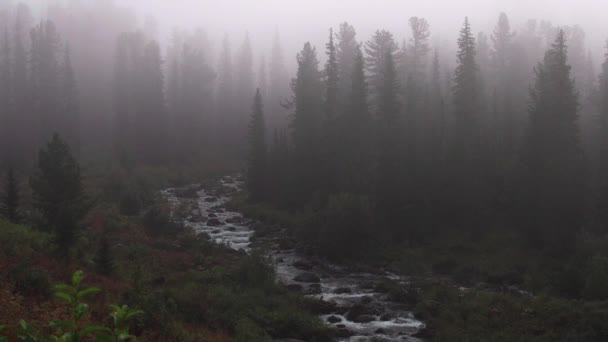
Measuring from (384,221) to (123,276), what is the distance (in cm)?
2204

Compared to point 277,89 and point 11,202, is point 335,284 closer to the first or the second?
point 11,202

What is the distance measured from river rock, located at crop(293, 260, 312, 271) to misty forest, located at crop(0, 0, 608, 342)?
23 centimetres

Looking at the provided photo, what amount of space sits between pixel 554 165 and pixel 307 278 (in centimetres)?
1810

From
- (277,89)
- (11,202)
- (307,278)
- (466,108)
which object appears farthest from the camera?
(277,89)

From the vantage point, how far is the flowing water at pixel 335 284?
65.0 ft

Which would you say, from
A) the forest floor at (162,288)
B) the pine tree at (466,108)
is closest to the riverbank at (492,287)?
the forest floor at (162,288)

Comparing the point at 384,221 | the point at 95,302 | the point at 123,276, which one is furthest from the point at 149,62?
the point at 95,302

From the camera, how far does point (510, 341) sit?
17.3 metres

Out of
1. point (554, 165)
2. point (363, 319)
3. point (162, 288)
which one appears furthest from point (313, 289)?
point (554, 165)

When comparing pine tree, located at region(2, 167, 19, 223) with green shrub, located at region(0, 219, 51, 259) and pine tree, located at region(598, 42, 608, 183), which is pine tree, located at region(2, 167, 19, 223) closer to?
green shrub, located at region(0, 219, 51, 259)

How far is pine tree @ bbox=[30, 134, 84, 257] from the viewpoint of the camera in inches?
806

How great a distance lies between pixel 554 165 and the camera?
34562mm

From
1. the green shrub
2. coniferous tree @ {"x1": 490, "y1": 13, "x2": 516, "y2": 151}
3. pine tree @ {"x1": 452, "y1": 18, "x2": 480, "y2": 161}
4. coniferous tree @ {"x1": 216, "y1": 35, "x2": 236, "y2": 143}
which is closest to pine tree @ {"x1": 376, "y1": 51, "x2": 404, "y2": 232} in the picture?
pine tree @ {"x1": 452, "y1": 18, "x2": 480, "y2": 161}

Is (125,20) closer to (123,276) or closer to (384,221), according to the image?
(384,221)
